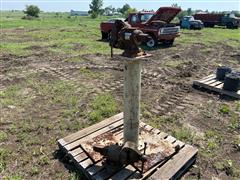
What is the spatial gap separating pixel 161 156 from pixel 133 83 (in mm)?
1125

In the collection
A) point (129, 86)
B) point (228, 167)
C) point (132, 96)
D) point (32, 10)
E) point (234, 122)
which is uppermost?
point (32, 10)

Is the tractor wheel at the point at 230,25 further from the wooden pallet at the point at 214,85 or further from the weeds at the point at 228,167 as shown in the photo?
the weeds at the point at 228,167

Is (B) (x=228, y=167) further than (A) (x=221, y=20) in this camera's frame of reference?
No

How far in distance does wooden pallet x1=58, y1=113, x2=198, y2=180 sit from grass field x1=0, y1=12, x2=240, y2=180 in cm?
21

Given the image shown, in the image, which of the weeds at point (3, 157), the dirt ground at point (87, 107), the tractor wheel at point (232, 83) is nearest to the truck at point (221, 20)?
the dirt ground at point (87, 107)

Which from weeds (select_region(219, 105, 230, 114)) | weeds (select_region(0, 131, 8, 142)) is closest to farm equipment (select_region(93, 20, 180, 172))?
weeds (select_region(0, 131, 8, 142))

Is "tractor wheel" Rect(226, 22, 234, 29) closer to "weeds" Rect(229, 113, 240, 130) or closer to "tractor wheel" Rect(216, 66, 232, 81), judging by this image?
"tractor wheel" Rect(216, 66, 232, 81)

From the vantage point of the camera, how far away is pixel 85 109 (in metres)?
5.11

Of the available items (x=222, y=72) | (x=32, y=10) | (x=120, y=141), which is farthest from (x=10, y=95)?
(x=32, y=10)

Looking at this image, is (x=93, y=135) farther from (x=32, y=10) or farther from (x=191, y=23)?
(x=32, y=10)

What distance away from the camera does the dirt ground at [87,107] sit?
350 cm

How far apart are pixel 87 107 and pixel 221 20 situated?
82.0 feet

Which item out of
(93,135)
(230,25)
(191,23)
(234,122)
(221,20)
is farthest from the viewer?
(221,20)

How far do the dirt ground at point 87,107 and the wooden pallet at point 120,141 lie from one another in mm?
228
